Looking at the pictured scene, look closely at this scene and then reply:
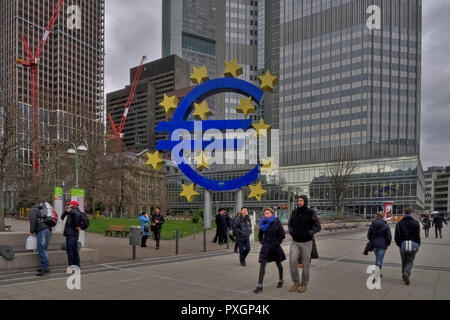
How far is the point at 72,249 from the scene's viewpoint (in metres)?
9.28

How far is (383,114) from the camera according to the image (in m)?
95.4

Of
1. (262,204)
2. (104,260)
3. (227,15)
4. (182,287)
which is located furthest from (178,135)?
(227,15)

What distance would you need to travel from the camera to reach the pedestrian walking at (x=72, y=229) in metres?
9.09

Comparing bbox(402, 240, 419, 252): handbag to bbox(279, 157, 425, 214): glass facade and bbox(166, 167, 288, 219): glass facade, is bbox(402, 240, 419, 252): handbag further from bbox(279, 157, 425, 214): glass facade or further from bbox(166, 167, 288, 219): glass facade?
bbox(166, 167, 288, 219): glass facade

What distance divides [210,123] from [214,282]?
1668 centimetres

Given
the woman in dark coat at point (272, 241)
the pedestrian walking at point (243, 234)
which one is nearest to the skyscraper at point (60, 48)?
the pedestrian walking at point (243, 234)

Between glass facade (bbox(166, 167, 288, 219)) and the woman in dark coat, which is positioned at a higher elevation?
the woman in dark coat

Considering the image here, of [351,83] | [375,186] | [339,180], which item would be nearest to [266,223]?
[339,180]

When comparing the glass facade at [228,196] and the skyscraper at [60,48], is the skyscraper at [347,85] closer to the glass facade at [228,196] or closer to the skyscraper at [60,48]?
the glass facade at [228,196]

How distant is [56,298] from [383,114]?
330ft

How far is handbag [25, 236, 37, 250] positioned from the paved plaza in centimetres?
68

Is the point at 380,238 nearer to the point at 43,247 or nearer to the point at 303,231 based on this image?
the point at 303,231

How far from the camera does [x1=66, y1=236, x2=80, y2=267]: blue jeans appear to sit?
9180 millimetres

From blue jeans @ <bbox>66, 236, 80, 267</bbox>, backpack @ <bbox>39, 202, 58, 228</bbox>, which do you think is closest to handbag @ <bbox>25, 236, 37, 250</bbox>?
backpack @ <bbox>39, 202, 58, 228</bbox>
